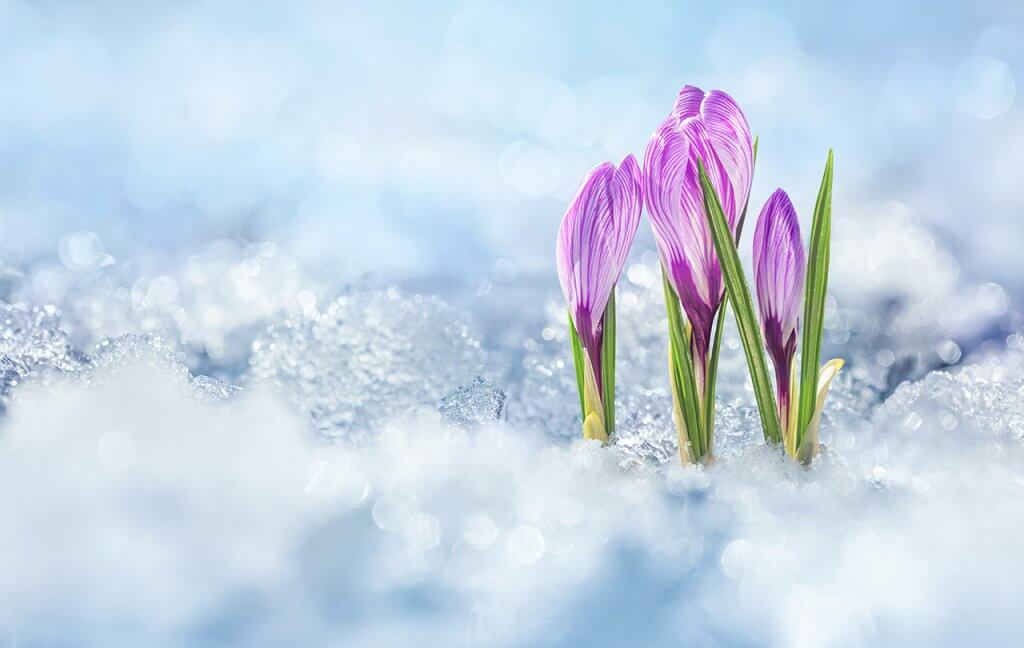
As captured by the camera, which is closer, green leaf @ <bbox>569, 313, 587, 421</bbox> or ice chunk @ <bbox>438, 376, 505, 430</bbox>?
green leaf @ <bbox>569, 313, 587, 421</bbox>

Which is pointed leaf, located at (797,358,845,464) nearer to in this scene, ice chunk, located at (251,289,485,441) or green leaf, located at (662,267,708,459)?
green leaf, located at (662,267,708,459)

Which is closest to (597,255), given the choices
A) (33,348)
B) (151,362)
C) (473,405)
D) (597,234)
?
(597,234)

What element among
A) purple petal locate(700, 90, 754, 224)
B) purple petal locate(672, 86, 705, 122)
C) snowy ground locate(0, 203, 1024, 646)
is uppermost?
purple petal locate(672, 86, 705, 122)

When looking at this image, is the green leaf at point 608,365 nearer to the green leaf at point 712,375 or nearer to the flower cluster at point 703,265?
the flower cluster at point 703,265

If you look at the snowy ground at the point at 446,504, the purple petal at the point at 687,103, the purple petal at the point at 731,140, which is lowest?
the snowy ground at the point at 446,504

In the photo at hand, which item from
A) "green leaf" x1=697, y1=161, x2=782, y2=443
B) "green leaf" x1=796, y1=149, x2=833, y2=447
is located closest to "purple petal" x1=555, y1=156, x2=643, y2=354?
"green leaf" x1=697, y1=161, x2=782, y2=443

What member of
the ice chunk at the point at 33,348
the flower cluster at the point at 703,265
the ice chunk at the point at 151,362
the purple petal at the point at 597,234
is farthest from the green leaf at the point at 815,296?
the ice chunk at the point at 33,348

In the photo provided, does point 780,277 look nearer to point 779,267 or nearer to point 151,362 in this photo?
point 779,267

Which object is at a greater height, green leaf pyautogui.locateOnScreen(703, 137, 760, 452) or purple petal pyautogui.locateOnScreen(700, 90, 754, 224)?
purple petal pyautogui.locateOnScreen(700, 90, 754, 224)
